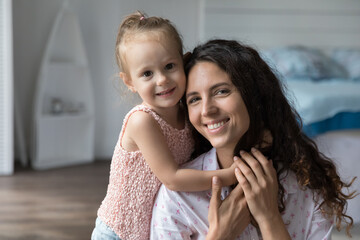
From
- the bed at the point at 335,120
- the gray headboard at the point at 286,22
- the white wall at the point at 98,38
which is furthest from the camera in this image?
the gray headboard at the point at 286,22

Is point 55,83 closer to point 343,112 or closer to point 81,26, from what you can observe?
point 81,26

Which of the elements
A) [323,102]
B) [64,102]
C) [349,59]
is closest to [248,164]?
[323,102]

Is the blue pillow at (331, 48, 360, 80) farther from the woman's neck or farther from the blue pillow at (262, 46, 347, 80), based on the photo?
the woman's neck

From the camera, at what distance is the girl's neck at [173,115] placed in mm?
1457

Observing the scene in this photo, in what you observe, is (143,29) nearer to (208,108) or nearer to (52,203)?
(208,108)

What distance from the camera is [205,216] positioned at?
1.35 m

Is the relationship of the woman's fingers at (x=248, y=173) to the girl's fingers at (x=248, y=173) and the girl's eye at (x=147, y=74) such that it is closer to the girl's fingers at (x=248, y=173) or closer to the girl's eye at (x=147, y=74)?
the girl's fingers at (x=248, y=173)

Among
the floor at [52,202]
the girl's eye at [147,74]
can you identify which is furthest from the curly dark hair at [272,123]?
the floor at [52,202]

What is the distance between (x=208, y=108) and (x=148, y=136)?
0.22 metres

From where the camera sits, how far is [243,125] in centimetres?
130

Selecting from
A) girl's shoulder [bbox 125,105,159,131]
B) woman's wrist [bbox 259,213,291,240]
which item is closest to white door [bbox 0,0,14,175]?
girl's shoulder [bbox 125,105,159,131]

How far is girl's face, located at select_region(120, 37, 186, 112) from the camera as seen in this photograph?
53.4 inches

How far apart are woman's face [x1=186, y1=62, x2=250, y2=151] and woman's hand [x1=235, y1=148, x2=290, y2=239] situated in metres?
0.10

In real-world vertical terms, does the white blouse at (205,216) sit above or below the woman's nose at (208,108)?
below
